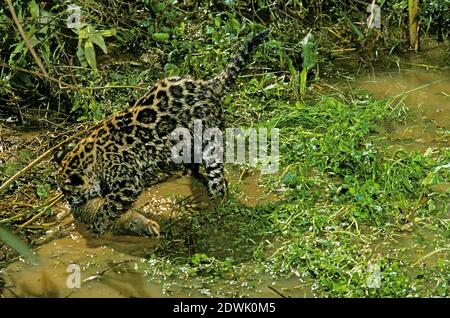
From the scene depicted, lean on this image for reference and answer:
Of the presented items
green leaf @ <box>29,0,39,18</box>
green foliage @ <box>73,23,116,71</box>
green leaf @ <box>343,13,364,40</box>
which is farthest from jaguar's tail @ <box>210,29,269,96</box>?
green leaf @ <box>29,0,39,18</box>

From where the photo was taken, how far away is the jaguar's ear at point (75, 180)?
723 cm

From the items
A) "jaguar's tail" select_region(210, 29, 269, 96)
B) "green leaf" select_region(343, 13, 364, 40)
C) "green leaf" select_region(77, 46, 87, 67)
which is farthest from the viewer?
"green leaf" select_region(343, 13, 364, 40)

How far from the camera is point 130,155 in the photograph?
727cm

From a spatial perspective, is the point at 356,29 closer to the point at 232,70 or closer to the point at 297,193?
the point at 232,70

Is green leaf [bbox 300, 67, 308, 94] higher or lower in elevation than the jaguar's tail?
lower

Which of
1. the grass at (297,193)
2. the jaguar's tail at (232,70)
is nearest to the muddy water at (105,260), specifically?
the grass at (297,193)

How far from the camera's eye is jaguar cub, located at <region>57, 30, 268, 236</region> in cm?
721

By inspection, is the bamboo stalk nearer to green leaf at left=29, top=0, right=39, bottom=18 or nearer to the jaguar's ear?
green leaf at left=29, top=0, right=39, bottom=18

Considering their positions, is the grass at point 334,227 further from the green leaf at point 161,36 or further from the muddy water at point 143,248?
the green leaf at point 161,36

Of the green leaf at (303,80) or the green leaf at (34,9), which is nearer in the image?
the green leaf at (34,9)

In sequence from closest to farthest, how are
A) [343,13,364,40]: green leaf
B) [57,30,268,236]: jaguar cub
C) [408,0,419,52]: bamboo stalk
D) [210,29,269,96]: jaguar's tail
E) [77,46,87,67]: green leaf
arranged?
[57,30,268,236]: jaguar cub → [210,29,269,96]: jaguar's tail → [77,46,87,67]: green leaf → [343,13,364,40]: green leaf → [408,0,419,52]: bamboo stalk

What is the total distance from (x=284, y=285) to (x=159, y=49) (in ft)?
13.3

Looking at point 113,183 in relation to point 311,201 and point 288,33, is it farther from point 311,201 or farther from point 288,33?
point 288,33

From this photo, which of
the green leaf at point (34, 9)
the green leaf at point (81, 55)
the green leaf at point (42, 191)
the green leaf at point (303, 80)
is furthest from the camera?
the green leaf at point (303, 80)
